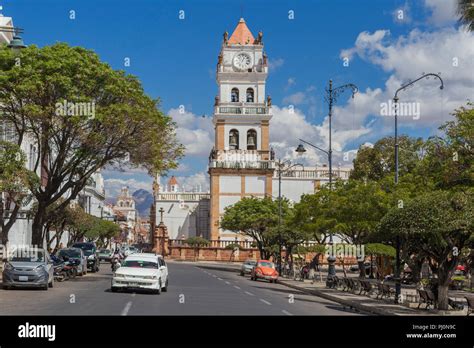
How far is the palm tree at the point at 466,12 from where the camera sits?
2336 centimetres

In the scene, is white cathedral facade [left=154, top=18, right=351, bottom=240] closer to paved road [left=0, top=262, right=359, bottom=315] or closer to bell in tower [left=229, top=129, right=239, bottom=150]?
bell in tower [left=229, top=129, right=239, bottom=150]

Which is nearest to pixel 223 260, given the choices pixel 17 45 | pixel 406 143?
pixel 406 143

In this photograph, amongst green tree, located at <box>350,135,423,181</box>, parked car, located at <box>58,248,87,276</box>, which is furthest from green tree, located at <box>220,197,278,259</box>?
parked car, located at <box>58,248,87,276</box>

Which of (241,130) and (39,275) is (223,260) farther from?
(39,275)

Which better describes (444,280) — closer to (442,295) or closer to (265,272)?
(442,295)

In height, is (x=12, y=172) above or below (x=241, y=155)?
below

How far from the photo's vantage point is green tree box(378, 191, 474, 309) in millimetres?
23031

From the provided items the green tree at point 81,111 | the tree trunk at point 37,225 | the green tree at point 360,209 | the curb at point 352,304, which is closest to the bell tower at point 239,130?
the green tree at point 360,209

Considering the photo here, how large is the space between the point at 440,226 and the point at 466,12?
6.88 m

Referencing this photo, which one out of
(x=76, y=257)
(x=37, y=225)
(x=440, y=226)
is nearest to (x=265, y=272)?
(x=76, y=257)

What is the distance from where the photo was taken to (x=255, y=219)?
65875mm

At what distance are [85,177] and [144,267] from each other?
12414mm

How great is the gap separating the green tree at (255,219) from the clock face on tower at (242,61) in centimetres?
2085

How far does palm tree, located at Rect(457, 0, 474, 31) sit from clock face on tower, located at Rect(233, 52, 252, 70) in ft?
203
